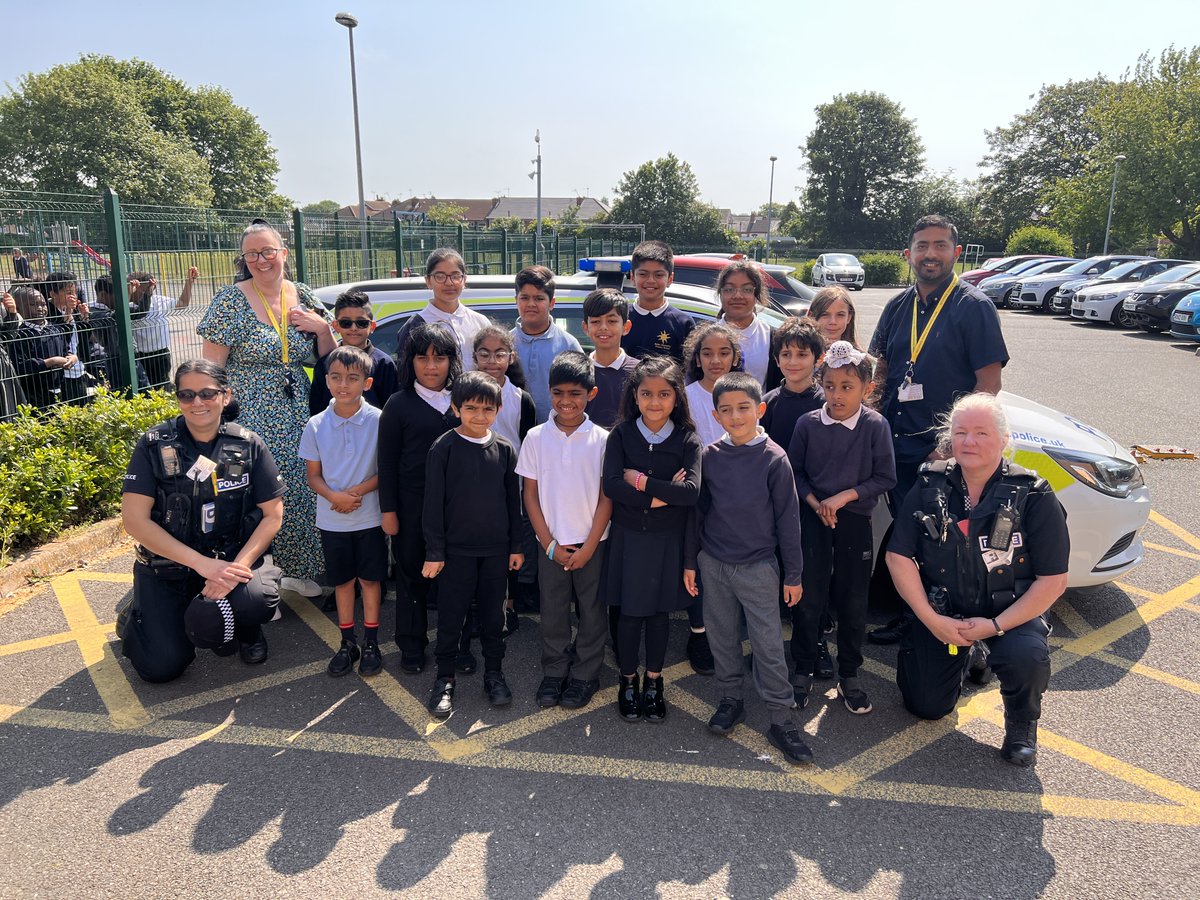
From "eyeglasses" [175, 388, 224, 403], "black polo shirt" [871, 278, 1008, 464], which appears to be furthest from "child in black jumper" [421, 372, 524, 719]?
"black polo shirt" [871, 278, 1008, 464]

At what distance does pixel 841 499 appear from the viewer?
335cm

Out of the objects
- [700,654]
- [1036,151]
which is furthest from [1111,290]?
[1036,151]

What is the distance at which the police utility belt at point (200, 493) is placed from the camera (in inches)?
142

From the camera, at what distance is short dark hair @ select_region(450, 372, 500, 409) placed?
10.8 feet

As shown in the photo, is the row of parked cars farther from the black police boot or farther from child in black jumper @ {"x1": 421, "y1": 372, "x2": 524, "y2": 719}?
child in black jumper @ {"x1": 421, "y1": 372, "x2": 524, "y2": 719}

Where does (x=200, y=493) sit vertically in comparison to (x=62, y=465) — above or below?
above

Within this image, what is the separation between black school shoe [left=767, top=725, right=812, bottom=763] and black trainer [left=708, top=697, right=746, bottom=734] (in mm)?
161

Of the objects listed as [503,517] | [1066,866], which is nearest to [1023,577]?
[1066,866]

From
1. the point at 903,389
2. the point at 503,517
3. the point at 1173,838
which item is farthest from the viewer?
the point at 903,389

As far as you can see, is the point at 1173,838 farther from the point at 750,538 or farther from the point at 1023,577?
the point at 750,538

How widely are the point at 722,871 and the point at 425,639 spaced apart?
1.85 metres

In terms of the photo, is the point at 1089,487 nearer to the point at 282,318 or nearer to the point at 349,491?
the point at 349,491

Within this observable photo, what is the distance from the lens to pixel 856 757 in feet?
10.3

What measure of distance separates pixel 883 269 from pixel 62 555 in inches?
1678
